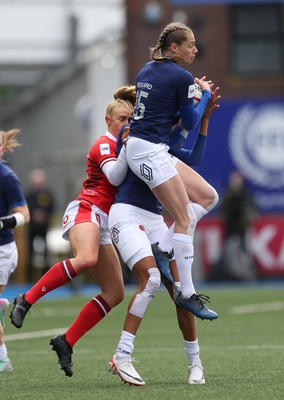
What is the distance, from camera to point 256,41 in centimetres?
2808

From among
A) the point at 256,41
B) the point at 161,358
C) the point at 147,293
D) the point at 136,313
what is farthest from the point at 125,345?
the point at 256,41

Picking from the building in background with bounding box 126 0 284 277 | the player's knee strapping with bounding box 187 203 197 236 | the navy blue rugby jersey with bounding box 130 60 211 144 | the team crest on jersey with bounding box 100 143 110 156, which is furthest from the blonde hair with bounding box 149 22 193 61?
the building in background with bounding box 126 0 284 277

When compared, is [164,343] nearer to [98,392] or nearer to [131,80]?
[98,392]

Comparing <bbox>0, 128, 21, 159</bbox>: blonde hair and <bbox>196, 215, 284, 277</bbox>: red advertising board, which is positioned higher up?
<bbox>0, 128, 21, 159</bbox>: blonde hair

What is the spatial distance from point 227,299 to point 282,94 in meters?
9.45

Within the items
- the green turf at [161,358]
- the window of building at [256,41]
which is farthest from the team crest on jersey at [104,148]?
the window of building at [256,41]

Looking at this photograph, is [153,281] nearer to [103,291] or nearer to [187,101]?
[103,291]

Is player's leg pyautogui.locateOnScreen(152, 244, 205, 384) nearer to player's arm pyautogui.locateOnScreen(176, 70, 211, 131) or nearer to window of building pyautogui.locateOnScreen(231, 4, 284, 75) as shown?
player's arm pyautogui.locateOnScreen(176, 70, 211, 131)

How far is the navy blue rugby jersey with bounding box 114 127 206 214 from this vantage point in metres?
8.57

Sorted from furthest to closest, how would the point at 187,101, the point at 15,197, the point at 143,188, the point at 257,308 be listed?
the point at 257,308 → the point at 15,197 → the point at 143,188 → the point at 187,101

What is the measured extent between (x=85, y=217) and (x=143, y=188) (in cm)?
52

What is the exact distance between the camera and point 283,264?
24562 mm

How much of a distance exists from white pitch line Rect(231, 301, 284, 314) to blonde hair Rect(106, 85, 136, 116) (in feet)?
26.1

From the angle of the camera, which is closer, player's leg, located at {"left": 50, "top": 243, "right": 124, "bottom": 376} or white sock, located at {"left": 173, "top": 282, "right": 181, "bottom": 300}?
white sock, located at {"left": 173, "top": 282, "right": 181, "bottom": 300}
